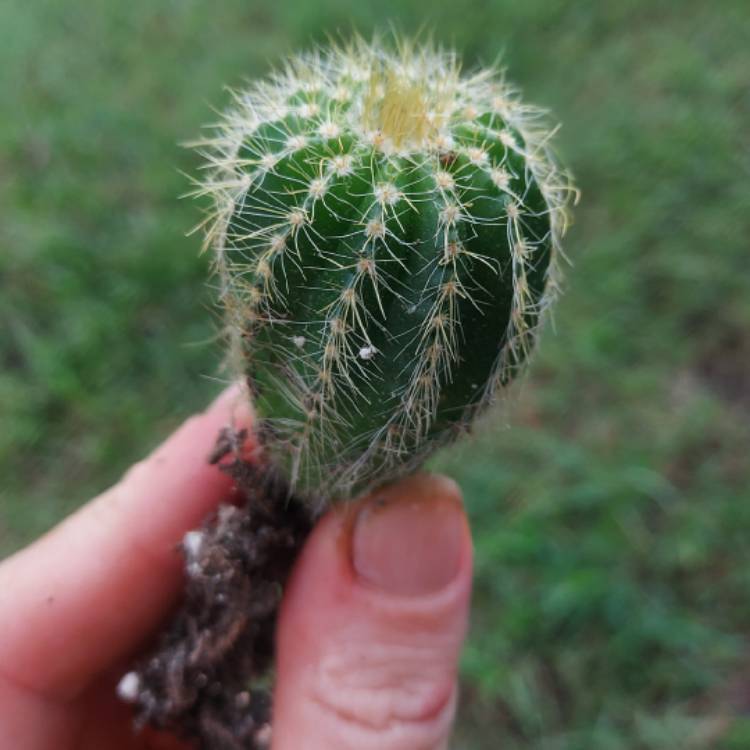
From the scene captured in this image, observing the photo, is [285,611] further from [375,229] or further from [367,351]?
[375,229]

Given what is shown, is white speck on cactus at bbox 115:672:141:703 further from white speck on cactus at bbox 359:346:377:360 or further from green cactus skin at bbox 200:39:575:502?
white speck on cactus at bbox 359:346:377:360

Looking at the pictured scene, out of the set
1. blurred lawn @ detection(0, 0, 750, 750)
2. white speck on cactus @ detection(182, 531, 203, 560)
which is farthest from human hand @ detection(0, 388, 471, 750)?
blurred lawn @ detection(0, 0, 750, 750)

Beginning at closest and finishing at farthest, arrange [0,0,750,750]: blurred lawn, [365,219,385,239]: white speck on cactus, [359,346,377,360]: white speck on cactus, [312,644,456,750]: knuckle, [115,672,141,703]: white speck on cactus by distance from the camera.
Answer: [365,219,385,239]: white speck on cactus → [359,346,377,360]: white speck on cactus → [312,644,456,750]: knuckle → [115,672,141,703]: white speck on cactus → [0,0,750,750]: blurred lawn

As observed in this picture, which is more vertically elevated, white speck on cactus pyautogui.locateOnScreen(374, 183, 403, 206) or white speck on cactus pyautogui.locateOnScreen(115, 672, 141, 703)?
white speck on cactus pyautogui.locateOnScreen(374, 183, 403, 206)

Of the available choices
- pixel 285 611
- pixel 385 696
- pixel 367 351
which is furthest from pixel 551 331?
pixel 367 351

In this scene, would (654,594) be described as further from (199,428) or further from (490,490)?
(199,428)

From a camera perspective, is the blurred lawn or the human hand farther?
the blurred lawn
